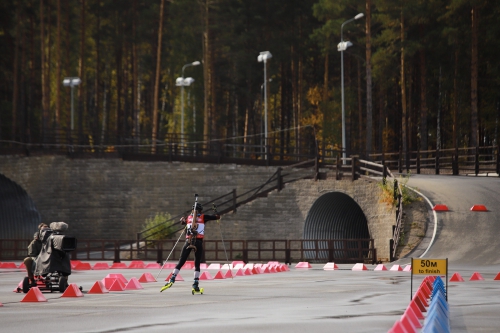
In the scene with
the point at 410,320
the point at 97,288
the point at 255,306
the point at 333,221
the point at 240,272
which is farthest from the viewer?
the point at 333,221

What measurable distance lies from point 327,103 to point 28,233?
2891 centimetres

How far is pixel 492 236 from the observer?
3472cm

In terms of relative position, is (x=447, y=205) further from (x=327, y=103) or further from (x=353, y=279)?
(x=327, y=103)

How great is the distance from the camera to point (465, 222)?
118ft

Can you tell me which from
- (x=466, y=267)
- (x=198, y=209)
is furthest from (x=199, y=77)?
(x=198, y=209)

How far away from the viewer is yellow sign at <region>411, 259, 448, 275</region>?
51.8 feet

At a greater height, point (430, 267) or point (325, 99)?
point (325, 99)

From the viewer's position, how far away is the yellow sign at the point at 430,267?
15797 millimetres

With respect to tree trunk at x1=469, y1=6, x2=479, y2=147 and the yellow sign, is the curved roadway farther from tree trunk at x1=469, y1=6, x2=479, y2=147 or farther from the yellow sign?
the yellow sign

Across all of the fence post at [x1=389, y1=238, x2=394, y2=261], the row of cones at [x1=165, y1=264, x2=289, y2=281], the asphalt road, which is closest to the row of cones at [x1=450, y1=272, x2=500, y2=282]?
the asphalt road

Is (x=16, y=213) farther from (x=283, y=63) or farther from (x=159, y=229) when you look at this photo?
(x=283, y=63)

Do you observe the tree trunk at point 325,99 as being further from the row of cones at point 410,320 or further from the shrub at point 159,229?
the row of cones at point 410,320

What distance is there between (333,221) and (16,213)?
18.1 meters

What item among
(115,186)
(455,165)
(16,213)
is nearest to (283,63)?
(115,186)
